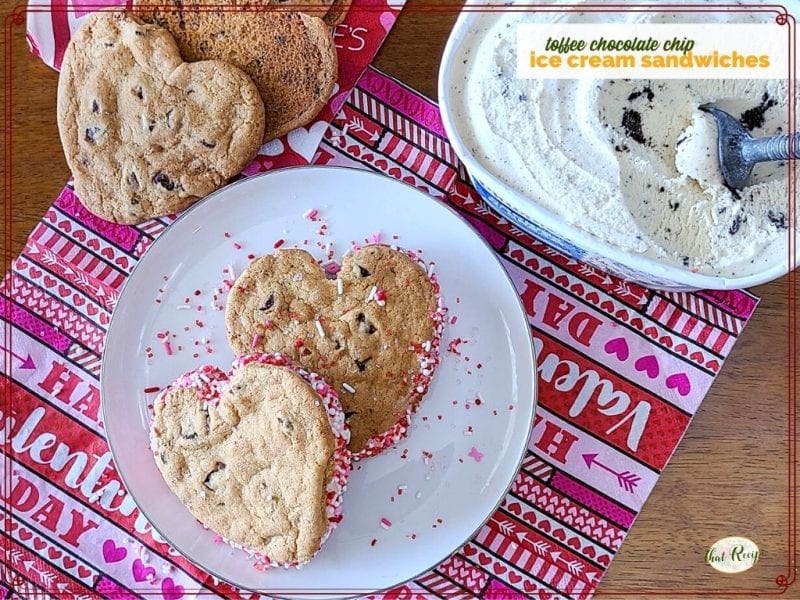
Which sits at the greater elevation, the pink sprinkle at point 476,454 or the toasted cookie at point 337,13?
the toasted cookie at point 337,13

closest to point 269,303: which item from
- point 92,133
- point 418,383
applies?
point 418,383

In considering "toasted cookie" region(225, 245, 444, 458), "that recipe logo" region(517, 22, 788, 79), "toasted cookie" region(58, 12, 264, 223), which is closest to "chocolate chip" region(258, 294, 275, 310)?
"toasted cookie" region(225, 245, 444, 458)

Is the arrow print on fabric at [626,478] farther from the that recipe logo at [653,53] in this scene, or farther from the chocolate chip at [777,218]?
the that recipe logo at [653,53]

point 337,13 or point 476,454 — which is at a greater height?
point 337,13

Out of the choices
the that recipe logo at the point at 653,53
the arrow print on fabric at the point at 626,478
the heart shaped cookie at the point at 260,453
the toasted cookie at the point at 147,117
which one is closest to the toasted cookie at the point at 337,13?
the toasted cookie at the point at 147,117

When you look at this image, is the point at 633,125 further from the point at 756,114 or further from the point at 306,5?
the point at 306,5

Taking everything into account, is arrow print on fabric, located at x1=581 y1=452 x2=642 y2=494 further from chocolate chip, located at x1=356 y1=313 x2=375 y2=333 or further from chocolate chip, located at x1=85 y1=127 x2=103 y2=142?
chocolate chip, located at x1=85 y1=127 x2=103 y2=142

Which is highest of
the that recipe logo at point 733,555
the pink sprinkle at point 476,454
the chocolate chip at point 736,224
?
the chocolate chip at point 736,224
